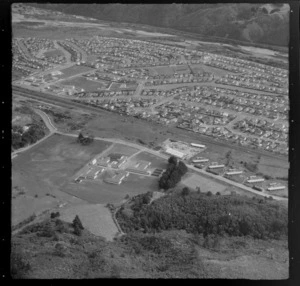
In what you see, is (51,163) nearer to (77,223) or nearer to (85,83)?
(77,223)

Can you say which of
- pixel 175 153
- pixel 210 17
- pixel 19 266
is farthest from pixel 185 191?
pixel 210 17

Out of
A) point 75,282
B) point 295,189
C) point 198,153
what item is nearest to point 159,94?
point 198,153

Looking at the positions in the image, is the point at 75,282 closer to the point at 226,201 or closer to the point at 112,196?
the point at 112,196

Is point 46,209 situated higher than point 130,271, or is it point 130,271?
point 46,209

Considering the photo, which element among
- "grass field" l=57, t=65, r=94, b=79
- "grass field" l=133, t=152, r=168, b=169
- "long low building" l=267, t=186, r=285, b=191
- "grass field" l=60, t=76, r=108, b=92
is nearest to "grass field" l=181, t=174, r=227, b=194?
"grass field" l=133, t=152, r=168, b=169

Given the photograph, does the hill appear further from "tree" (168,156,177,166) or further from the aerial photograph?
"tree" (168,156,177,166)

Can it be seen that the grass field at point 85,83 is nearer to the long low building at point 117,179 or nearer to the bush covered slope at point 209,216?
the long low building at point 117,179
